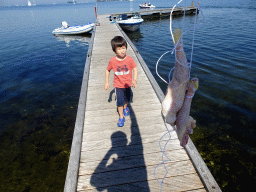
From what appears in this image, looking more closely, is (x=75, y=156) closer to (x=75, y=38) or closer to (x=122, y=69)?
(x=122, y=69)

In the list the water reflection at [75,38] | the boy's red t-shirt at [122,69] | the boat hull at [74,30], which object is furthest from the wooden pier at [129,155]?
the boat hull at [74,30]

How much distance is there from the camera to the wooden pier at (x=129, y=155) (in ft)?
8.25

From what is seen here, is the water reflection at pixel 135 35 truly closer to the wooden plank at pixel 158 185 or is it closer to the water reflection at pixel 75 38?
the water reflection at pixel 75 38

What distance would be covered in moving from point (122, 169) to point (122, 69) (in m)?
1.86

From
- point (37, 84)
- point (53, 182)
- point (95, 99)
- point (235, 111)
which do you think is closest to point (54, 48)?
point (37, 84)

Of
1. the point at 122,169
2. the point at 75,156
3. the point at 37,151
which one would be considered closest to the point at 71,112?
the point at 37,151

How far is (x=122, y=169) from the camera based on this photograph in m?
2.75

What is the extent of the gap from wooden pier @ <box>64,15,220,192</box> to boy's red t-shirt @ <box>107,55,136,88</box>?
1.02 metres

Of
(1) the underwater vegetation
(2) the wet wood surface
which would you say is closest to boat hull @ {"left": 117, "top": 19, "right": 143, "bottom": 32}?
(1) the underwater vegetation

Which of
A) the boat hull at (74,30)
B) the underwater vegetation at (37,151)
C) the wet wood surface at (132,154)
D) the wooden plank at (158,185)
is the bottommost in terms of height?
the underwater vegetation at (37,151)

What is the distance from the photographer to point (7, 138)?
17.9 ft

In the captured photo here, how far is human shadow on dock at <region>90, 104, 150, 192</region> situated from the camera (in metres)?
2.52

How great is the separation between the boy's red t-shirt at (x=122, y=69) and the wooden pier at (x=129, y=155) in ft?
3.34

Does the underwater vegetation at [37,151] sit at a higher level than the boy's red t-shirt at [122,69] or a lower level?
lower
